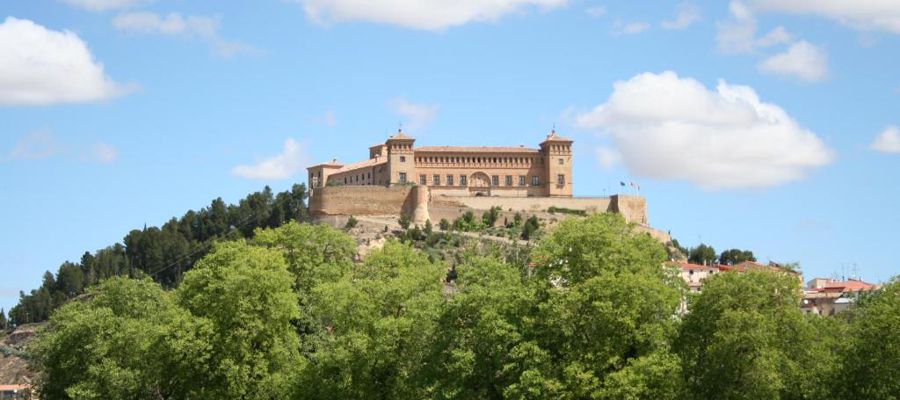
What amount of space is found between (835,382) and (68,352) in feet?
135

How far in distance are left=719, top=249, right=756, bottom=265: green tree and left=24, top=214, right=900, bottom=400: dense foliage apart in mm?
77926

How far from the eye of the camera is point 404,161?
149375 millimetres

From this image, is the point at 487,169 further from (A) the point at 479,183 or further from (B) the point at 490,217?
(B) the point at 490,217

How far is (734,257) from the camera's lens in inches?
5891

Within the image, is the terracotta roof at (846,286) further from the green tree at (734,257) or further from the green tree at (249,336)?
the green tree at (249,336)

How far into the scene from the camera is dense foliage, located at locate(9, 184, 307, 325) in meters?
151

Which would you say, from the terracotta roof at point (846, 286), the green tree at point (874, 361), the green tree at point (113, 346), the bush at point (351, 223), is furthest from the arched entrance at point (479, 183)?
the green tree at point (874, 361)

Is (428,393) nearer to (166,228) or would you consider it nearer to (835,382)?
(835,382)

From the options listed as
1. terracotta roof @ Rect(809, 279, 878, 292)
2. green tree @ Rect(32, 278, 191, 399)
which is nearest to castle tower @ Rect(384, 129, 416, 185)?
terracotta roof @ Rect(809, 279, 878, 292)

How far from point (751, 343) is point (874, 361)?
178 inches

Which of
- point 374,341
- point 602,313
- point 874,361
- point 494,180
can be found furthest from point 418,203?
point 874,361

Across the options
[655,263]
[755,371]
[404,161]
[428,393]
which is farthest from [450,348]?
[404,161]

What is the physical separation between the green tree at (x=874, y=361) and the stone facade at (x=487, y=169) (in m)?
97.9

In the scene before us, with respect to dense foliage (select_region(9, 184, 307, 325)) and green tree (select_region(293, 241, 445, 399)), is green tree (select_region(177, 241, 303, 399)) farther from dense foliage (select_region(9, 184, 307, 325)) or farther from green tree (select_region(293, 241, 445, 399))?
dense foliage (select_region(9, 184, 307, 325))
